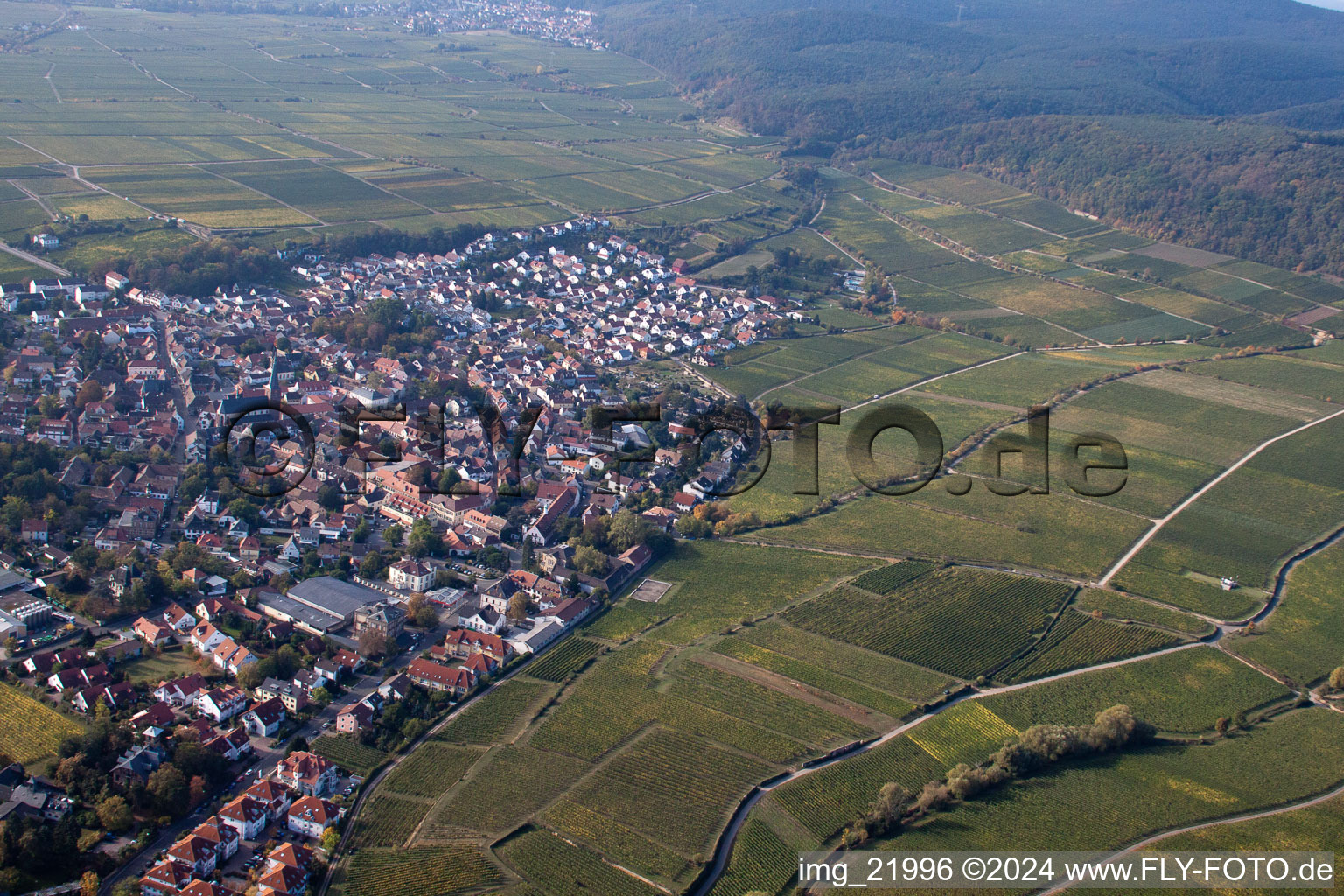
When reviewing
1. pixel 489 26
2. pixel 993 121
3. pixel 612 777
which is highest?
pixel 489 26

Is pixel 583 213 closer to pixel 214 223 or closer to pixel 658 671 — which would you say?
pixel 214 223

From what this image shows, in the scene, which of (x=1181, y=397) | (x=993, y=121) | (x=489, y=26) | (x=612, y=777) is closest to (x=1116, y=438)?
(x=1181, y=397)

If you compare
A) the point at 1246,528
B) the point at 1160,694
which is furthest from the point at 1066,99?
the point at 1160,694

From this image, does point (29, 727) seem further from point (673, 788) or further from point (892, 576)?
point (892, 576)

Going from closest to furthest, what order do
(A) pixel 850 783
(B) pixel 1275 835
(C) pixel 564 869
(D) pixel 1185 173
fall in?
(C) pixel 564 869 → (B) pixel 1275 835 → (A) pixel 850 783 → (D) pixel 1185 173

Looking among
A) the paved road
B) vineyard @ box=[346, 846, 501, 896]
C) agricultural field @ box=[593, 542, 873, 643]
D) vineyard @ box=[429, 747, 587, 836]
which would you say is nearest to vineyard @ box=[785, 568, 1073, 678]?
agricultural field @ box=[593, 542, 873, 643]

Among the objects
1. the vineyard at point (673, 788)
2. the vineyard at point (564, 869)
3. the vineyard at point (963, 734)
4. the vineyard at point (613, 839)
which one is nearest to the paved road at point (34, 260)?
the vineyard at point (673, 788)

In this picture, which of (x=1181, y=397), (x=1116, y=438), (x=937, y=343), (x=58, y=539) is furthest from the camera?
(x=937, y=343)
